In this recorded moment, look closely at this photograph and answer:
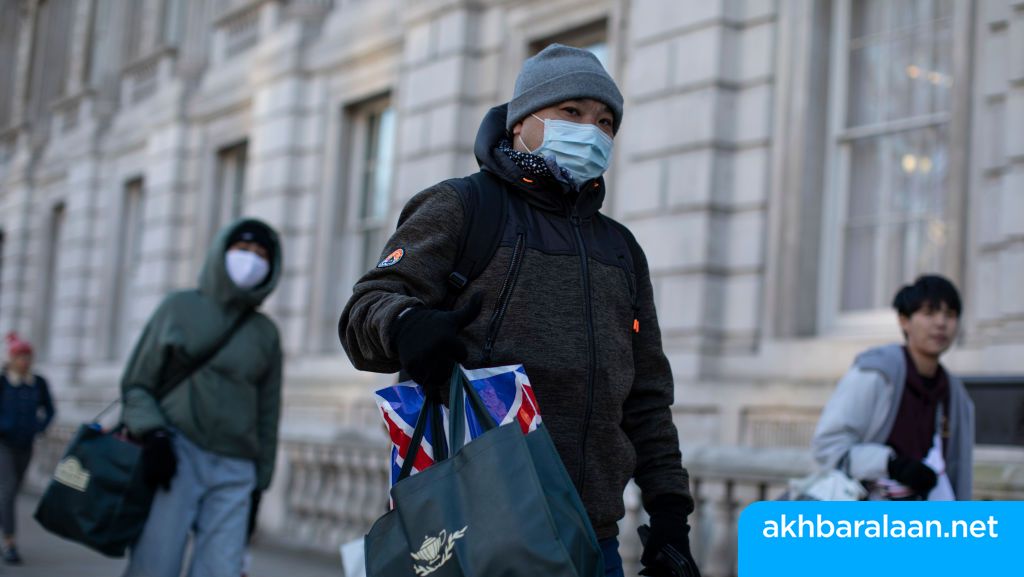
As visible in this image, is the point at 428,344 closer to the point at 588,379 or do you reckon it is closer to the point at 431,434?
the point at 431,434

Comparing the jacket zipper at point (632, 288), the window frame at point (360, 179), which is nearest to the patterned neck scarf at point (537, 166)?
the jacket zipper at point (632, 288)

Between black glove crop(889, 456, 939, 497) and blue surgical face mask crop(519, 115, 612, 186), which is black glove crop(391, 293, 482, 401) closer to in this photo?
blue surgical face mask crop(519, 115, 612, 186)

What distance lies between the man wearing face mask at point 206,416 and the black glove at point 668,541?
269cm

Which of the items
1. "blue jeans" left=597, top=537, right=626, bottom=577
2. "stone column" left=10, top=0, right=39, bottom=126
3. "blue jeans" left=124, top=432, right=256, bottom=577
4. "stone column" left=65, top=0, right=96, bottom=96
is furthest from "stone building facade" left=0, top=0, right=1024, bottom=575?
"stone column" left=10, top=0, right=39, bottom=126

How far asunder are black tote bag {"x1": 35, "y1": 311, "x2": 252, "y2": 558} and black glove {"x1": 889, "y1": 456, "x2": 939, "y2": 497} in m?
2.81

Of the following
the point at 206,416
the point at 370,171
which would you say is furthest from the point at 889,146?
the point at 370,171

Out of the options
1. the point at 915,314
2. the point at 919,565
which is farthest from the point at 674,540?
the point at 915,314

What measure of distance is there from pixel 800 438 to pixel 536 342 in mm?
5783

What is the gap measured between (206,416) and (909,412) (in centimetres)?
274

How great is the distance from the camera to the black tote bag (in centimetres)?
512

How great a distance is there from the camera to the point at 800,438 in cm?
821

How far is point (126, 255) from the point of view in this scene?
19.7 metres

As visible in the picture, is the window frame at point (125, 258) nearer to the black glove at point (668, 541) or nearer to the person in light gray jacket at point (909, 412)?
the person in light gray jacket at point (909, 412)

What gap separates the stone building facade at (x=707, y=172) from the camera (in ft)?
25.0
